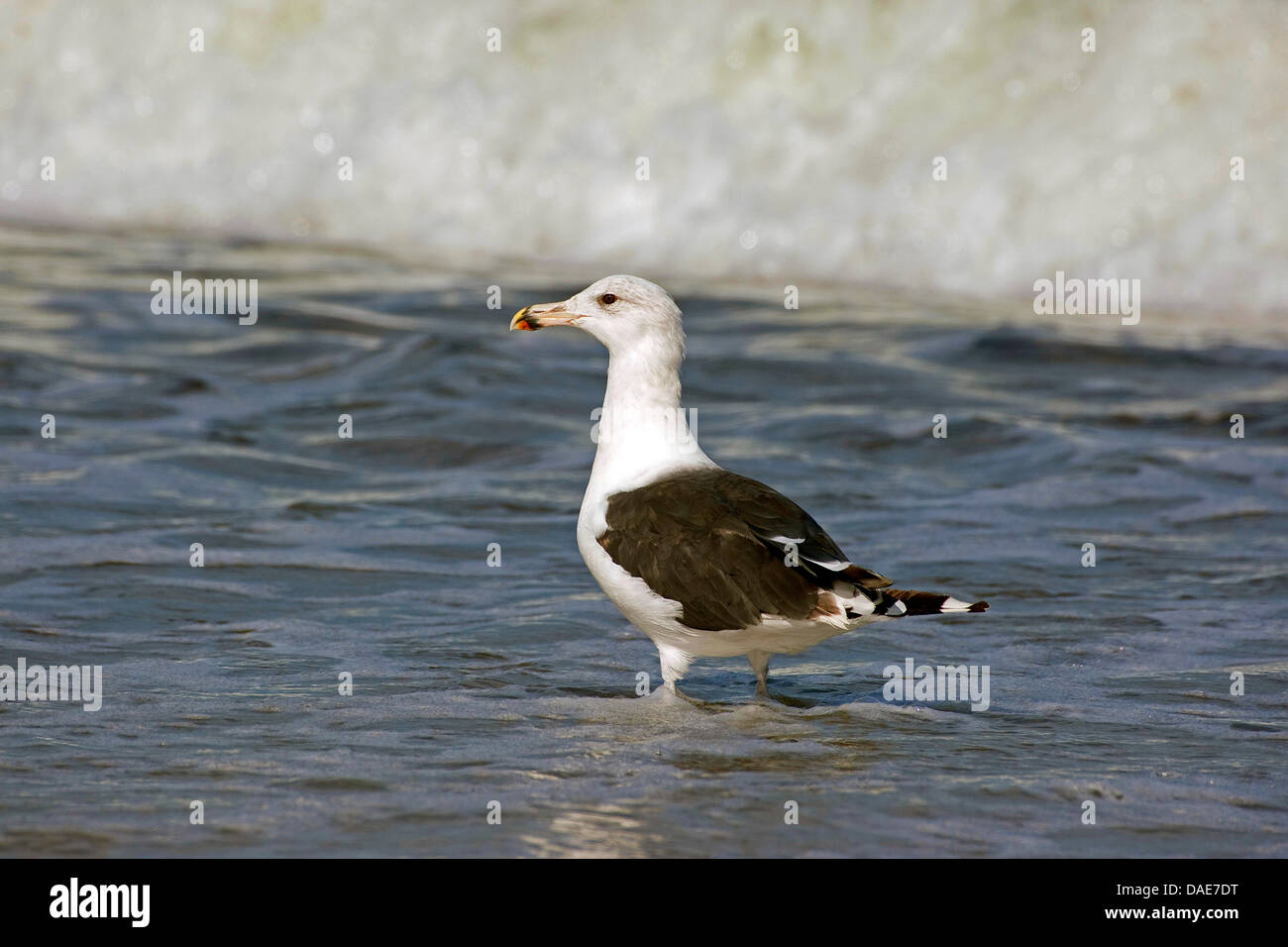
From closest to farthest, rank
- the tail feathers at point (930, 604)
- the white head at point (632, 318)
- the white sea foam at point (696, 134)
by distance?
the tail feathers at point (930, 604), the white head at point (632, 318), the white sea foam at point (696, 134)

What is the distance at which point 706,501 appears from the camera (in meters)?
5.24

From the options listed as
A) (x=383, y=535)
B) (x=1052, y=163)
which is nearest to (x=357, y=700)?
(x=383, y=535)

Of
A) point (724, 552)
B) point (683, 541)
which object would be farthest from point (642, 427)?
point (724, 552)

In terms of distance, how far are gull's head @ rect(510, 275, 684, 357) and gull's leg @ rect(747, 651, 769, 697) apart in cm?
111

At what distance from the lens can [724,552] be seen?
509cm

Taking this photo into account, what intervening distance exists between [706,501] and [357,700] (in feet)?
4.21

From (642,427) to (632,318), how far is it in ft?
1.31

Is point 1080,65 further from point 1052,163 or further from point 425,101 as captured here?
point 425,101

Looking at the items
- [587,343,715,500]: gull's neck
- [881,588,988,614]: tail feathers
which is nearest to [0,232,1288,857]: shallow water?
[881,588,988,614]: tail feathers

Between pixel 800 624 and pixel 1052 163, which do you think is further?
pixel 1052 163

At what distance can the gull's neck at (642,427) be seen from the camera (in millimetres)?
5527

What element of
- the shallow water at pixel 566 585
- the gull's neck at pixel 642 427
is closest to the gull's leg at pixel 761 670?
the shallow water at pixel 566 585

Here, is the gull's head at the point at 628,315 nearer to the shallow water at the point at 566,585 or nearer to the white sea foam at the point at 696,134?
the shallow water at the point at 566,585

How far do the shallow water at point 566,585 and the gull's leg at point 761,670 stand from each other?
14 cm
